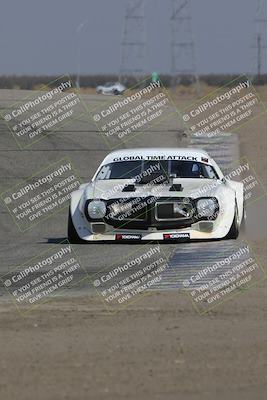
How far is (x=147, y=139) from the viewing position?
1072 inches

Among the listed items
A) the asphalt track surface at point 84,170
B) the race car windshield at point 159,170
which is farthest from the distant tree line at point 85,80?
the race car windshield at point 159,170

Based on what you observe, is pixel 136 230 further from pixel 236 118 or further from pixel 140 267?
pixel 236 118

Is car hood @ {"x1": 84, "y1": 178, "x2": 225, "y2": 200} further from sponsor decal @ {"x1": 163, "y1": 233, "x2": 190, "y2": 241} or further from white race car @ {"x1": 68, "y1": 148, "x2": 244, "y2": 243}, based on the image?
sponsor decal @ {"x1": 163, "y1": 233, "x2": 190, "y2": 241}

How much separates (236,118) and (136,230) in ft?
62.5

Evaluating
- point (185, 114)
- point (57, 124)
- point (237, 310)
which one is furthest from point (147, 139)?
point (237, 310)

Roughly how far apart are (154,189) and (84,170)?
9.71m

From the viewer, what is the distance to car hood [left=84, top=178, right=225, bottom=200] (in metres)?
12.6

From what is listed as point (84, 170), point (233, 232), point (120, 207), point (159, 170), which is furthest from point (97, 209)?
point (84, 170)

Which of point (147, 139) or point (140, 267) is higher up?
point (140, 267)

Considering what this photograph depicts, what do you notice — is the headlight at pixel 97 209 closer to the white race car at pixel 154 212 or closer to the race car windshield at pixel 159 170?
the white race car at pixel 154 212

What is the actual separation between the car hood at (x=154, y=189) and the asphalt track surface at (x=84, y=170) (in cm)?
62

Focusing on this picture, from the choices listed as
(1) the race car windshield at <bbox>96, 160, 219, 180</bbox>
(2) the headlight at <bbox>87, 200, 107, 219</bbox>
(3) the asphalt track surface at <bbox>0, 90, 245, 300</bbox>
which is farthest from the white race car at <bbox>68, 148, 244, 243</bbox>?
Result: (1) the race car windshield at <bbox>96, 160, 219, 180</bbox>

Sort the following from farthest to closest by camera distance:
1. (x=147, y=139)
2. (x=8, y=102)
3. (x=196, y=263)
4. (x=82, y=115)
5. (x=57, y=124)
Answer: (x=8, y=102) < (x=82, y=115) < (x=57, y=124) < (x=147, y=139) < (x=196, y=263)

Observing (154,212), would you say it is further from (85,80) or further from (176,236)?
(85,80)
